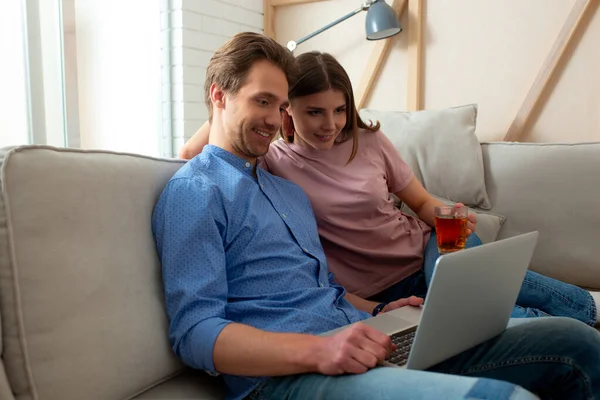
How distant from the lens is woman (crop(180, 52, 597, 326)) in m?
1.58

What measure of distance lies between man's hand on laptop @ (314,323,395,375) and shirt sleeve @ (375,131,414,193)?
93 cm

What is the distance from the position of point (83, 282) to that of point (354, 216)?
886 millimetres

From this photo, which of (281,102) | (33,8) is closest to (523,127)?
(281,102)

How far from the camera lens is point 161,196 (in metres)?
1.18

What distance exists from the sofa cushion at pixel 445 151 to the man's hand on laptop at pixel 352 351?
4.19 feet

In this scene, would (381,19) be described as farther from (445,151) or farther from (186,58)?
(186,58)

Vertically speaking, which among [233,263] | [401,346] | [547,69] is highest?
[547,69]

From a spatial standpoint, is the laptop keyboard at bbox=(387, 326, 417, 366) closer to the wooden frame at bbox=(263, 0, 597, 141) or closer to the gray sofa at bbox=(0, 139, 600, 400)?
the gray sofa at bbox=(0, 139, 600, 400)

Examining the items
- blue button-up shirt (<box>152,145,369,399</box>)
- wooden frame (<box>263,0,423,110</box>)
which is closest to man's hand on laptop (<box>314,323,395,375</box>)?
blue button-up shirt (<box>152,145,369,399</box>)

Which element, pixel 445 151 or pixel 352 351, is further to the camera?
pixel 445 151

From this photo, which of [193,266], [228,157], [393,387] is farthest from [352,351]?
[228,157]

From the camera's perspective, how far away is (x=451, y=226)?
1413mm

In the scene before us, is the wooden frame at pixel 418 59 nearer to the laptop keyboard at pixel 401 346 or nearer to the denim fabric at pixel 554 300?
the denim fabric at pixel 554 300

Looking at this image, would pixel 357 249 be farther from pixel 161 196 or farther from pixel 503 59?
pixel 503 59
